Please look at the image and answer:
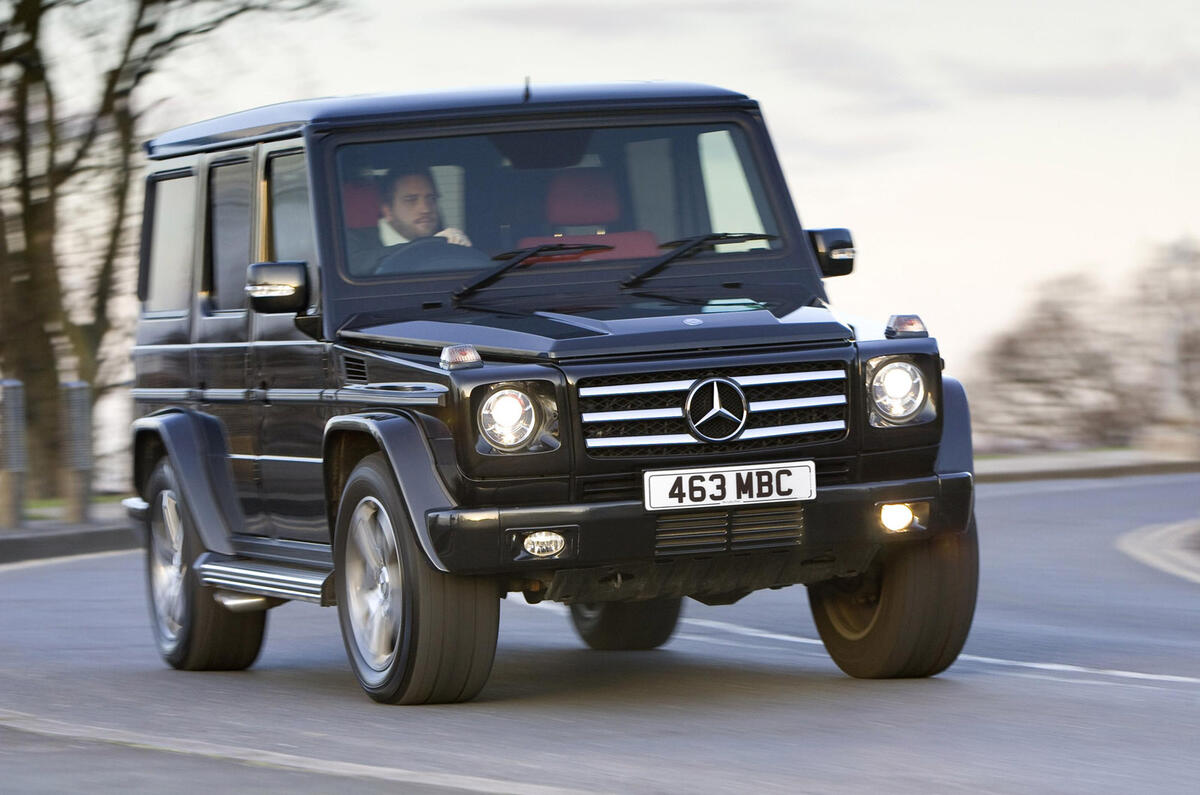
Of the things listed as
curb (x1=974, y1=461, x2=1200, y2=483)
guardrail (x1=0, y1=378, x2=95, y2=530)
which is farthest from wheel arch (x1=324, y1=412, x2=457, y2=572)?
curb (x1=974, y1=461, x2=1200, y2=483)

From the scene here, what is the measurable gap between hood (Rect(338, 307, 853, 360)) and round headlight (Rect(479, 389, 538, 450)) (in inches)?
6.4

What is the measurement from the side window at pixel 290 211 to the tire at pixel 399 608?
111 centimetres

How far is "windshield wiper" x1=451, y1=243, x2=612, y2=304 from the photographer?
7.68m

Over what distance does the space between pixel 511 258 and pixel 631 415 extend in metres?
1.16

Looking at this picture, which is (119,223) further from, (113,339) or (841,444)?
(841,444)

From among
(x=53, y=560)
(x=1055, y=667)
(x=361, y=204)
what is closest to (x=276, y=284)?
(x=361, y=204)

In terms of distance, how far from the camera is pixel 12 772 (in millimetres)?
5973

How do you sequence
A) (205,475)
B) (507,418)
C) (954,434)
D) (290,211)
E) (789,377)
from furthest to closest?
(205,475), (290,211), (954,434), (789,377), (507,418)

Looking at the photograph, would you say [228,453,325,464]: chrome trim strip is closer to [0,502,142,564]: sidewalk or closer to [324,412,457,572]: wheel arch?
[324,412,457,572]: wheel arch

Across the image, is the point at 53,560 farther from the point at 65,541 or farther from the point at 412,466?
the point at 412,466

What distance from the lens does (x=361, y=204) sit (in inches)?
313

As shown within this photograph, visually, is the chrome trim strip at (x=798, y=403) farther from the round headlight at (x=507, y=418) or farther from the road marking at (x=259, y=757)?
the road marking at (x=259, y=757)

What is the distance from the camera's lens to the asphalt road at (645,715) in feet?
18.9

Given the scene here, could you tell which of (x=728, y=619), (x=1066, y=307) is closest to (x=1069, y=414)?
(x=1066, y=307)
